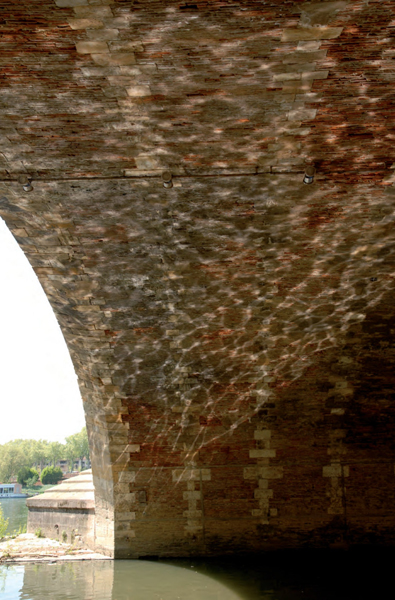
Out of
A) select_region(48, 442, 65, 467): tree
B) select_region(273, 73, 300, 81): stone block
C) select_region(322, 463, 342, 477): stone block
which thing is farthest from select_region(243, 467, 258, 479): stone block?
select_region(48, 442, 65, 467): tree

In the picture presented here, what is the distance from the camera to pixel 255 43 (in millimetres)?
2682

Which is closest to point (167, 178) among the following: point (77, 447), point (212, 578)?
point (212, 578)

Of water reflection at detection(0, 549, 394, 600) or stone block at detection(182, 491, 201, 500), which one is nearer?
water reflection at detection(0, 549, 394, 600)

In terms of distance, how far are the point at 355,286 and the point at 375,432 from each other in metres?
2.41

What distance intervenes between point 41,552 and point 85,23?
21.6 feet

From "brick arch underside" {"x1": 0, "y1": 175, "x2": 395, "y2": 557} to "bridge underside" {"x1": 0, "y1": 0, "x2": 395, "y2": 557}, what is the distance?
0.02 meters

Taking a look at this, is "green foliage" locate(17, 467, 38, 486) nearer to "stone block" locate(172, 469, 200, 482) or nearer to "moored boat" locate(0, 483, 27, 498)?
"moored boat" locate(0, 483, 27, 498)

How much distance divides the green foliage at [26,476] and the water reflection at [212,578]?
38226mm

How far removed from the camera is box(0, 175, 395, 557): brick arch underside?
3996mm

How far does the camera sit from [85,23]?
255 cm

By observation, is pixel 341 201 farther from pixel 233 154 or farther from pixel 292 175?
pixel 233 154

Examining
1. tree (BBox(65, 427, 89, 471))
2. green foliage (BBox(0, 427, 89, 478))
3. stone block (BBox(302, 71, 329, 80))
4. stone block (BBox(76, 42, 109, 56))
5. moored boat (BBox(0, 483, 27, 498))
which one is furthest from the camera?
tree (BBox(65, 427, 89, 471))

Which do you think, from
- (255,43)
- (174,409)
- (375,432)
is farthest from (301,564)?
(255,43)

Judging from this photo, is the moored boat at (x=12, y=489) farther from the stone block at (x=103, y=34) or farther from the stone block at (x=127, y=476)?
the stone block at (x=103, y=34)
